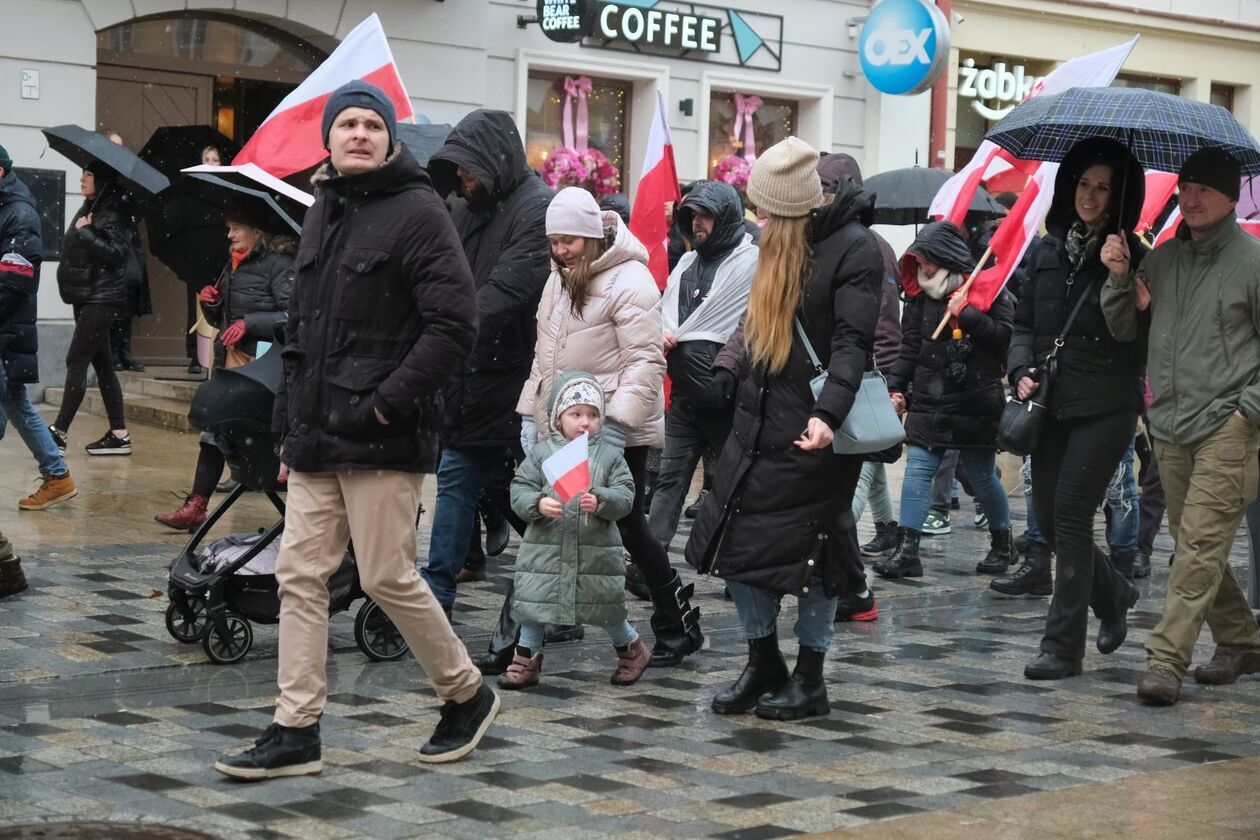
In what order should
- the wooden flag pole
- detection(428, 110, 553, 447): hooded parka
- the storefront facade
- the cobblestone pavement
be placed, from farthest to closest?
the storefront facade
the wooden flag pole
detection(428, 110, 553, 447): hooded parka
the cobblestone pavement

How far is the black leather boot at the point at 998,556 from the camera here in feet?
33.5

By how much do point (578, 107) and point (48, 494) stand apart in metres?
10.8

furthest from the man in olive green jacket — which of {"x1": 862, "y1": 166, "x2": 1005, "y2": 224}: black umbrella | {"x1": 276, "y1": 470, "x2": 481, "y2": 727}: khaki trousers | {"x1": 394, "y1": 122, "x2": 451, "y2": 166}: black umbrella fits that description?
{"x1": 862, "y1": 166, "x2": 1005, "y2": 224}: black umbrella

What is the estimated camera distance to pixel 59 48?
1652 cm

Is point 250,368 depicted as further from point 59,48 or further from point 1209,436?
point 59,48

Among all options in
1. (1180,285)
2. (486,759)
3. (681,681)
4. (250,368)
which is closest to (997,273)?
(1180,285)

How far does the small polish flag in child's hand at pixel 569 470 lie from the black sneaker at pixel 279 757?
1489 millimetres

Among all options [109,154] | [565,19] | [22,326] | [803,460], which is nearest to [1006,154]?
[803,460]

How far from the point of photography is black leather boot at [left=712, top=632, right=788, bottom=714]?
6.62 m

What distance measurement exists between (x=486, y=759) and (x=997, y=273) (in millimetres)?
4730

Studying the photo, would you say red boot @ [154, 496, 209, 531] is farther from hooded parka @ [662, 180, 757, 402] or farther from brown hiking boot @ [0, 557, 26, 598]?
→ hooded parka @ [662, 180, 757, 402]

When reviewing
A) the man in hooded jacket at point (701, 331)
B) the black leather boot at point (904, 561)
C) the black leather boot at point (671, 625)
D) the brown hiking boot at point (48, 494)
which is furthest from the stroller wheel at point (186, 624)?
the black leather boot at point (904, 561)

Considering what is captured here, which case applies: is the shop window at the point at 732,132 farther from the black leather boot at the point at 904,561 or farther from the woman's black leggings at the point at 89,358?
the black leather boot at the point at 904,561

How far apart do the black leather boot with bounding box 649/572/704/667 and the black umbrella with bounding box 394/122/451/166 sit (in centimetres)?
269
